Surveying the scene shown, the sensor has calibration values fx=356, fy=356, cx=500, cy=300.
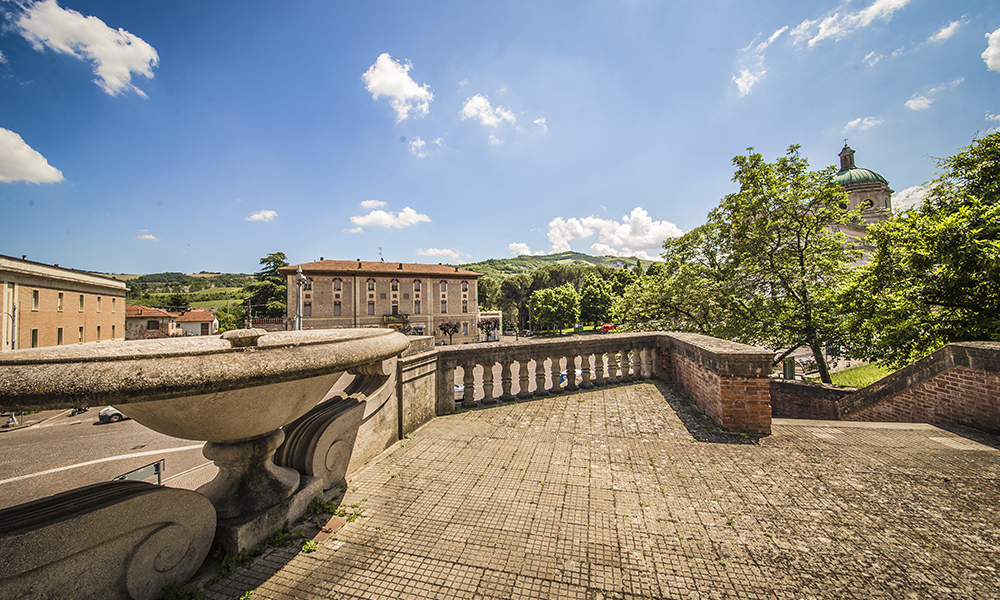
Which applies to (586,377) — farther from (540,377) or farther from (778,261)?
(778,261)

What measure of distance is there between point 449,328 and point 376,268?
13.0m

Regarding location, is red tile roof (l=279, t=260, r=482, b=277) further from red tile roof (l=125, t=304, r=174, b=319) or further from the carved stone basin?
the carved stone basin

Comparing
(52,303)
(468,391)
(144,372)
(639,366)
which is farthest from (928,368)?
(52,303)

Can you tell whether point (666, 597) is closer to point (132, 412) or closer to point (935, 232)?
point (132, 412)

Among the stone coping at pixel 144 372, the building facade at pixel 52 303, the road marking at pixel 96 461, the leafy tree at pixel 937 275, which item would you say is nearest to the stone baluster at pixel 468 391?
the stone coping at pixel 144 372

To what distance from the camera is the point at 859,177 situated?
39.8 metres

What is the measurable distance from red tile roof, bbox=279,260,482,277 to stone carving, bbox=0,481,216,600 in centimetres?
4700

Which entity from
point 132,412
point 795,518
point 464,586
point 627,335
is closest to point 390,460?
point 464,586

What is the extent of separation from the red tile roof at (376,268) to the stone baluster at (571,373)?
44587 mm

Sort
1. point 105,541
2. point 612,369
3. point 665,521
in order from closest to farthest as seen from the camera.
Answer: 1. point 105,541
2. point 665,521
3. point 612,369

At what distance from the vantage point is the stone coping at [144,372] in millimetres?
1363

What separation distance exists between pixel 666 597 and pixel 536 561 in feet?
2.45

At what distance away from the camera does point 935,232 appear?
7.07 meters

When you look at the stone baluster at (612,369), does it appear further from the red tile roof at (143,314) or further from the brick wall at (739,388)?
the red tile roof at (143,314)
